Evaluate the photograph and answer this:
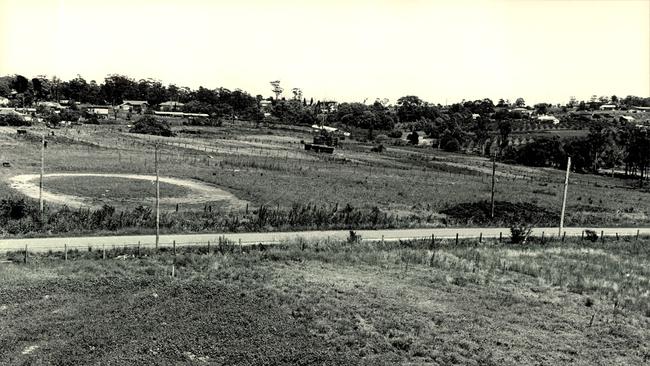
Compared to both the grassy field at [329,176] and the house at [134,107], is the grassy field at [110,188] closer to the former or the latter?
the grassy field at [329,176]

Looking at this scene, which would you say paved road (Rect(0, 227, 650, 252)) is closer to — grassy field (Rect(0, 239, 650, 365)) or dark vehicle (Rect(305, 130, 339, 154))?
grassy field (Rect(0, 239, 650, 365))

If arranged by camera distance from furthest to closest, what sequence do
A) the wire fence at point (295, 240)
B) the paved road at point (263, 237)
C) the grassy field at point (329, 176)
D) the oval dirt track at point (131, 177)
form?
1. the grassy field at point (329, 176)
2. the oval dirt track at point (131, 177)
3. the paved road at point (263, 237)
4. the wire fence at point (295, 240)

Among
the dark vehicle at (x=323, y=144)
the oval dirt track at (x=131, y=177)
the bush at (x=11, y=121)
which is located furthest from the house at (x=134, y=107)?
the oval dirt track at (x=131, y=177)

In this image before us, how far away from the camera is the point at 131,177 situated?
192 feet

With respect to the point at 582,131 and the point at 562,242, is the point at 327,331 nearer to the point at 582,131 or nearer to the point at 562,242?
the point at 562,242

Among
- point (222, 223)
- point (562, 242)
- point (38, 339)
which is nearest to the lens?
point (38, 339)

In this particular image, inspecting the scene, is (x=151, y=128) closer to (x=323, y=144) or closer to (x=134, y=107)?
(x=323, y=144)

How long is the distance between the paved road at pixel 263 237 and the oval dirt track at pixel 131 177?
1038 centimetres

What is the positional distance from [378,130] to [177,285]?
165801mm

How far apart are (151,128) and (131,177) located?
58.2 m

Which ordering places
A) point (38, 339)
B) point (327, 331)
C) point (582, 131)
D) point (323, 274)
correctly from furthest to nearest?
point (582, 131) → point (323, 274) → point (327, 331) → point (38, 339)

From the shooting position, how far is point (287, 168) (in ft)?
248

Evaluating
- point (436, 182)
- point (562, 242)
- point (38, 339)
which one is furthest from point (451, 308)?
point (436, 182)

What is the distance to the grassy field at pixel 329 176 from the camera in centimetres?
5494
